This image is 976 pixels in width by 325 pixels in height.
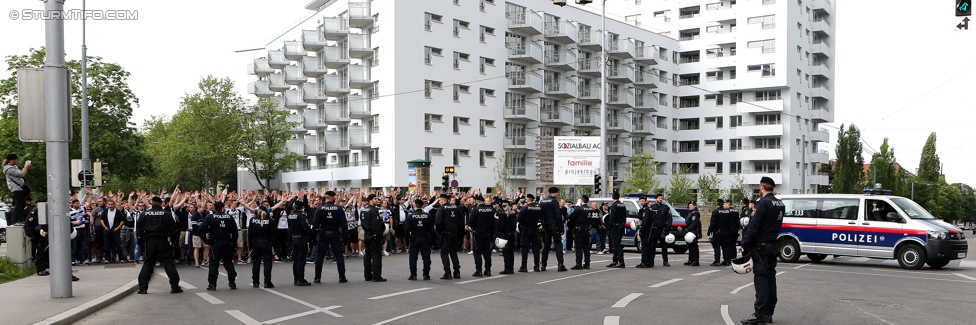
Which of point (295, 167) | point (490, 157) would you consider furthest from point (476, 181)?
point (295, 167)

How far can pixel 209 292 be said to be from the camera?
560 inches

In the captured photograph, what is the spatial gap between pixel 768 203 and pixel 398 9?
148ft

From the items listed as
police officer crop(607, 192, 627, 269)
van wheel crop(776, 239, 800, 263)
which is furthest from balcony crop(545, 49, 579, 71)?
police officer crop(607, 192, 627, 269)

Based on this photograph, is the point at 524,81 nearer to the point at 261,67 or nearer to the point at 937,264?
the point at 261,67

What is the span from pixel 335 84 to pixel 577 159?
83.6 feet

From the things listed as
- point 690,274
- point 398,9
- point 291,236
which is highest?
point 398,9

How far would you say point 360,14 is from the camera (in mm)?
55375

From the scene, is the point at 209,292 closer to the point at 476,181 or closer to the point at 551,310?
the point at 551,310

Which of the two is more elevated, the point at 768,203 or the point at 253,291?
the point at 768,203

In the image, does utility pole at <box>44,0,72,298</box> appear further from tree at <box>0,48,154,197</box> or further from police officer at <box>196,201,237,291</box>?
tree at <box>0,48,154,197</box>

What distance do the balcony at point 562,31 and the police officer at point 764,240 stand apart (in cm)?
5501

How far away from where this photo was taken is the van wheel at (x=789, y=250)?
21.1 meters

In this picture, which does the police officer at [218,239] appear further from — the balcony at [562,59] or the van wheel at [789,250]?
the balcony at [562,59]

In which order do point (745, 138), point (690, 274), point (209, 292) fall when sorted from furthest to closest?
point (745, 138) < point (690, 274) < point (209, 292)
